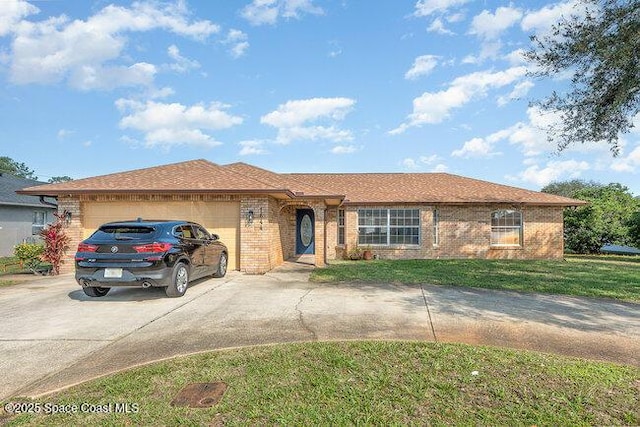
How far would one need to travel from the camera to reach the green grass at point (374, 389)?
300cm

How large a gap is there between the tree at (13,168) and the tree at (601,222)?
81.5 metres

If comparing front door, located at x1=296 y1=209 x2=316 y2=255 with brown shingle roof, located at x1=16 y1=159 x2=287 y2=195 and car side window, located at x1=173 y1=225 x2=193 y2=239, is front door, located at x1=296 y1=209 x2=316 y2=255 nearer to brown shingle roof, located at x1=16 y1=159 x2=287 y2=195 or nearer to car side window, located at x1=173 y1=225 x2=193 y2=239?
brown shingle roof, located at x1=16 y1=159 x2=287 y2=195

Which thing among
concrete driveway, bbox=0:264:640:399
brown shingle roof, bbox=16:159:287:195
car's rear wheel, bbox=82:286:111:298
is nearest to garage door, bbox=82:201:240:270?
brown shingle roof, bbox=16:159:287:195

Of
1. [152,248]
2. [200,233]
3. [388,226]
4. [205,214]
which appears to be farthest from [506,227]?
[152,248]

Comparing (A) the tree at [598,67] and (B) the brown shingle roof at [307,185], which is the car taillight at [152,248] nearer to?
(B) the brown shingle roof at [307,185]

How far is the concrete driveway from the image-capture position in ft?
14.6

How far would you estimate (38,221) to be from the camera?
22.5m

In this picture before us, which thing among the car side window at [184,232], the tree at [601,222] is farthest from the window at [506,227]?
the car side window at [184,232]

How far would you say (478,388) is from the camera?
Answer: 346cm

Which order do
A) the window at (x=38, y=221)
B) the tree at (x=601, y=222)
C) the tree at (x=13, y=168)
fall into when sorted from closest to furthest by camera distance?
the window at (x=38, y=221) → the tree at (x=601, y=222) → the tree at (x=13, y=168)

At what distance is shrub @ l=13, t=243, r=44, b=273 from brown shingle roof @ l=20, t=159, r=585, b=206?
6.10ft

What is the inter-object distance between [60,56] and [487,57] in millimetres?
15017

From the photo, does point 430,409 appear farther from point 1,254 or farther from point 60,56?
point 1,254

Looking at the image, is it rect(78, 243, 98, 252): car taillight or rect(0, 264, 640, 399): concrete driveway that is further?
rect(78, 243, 98, 252): car taillight
